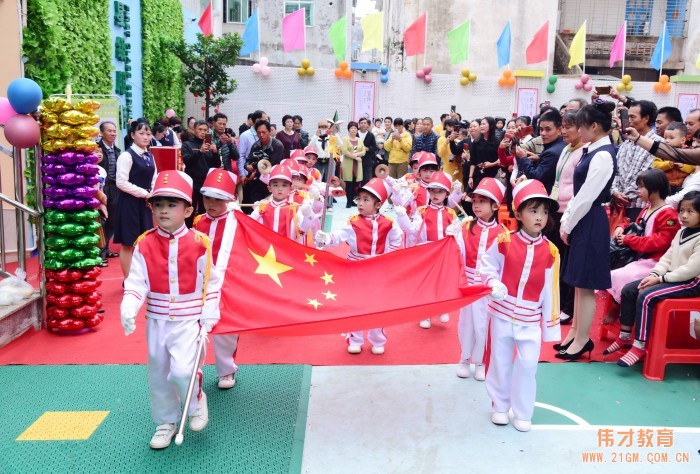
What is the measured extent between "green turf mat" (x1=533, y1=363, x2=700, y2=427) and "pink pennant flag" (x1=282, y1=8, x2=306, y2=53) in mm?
15229

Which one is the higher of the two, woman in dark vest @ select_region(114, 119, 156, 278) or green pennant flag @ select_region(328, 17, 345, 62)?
green pennant flag @ select_region(328, 17, 345, 62)

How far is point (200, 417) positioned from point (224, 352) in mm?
708

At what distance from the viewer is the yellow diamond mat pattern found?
12.7 ft

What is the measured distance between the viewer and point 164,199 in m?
3.81

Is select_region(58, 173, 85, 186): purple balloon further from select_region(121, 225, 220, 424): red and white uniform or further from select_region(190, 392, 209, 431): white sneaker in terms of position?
select_region(190, 392, 209, 431): white sneaker

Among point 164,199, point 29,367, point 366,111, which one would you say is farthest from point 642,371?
point 366,111

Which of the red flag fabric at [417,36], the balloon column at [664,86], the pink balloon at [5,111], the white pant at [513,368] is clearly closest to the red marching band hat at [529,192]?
the white pant at [513,368]

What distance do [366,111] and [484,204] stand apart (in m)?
14.3

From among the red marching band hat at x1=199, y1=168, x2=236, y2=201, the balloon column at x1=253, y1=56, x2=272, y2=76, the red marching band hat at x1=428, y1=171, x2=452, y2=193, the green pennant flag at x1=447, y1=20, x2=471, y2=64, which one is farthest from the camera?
the green pennant flag at x1=447, y1=20, x2=471, y2=64

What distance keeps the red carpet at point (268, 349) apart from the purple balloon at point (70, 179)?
1.41 meters

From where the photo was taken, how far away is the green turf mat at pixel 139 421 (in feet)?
11.8

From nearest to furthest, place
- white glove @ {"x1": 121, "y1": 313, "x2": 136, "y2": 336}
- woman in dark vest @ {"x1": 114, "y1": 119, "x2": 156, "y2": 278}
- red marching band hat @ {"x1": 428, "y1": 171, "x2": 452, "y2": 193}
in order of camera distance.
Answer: white glove @ {"x1": 121, "y1": 313, "x2": 136, "y2": 336}, red marching band hat @ {"x1": 428, "y1": 171, "x2": 452, "y2": 193}, woman in dark vest @ {"x1": 114, "y1": 119, "x2": 156, "y2": 278}

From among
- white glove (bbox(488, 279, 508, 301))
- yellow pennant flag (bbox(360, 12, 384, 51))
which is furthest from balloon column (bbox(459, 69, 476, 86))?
white glove (bbox(488, 279, 508, 301))

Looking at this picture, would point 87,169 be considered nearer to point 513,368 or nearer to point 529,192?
point 529,192
